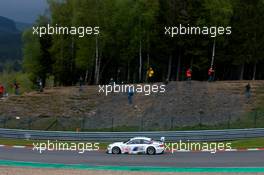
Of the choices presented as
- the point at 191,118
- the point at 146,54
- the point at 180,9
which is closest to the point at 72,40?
the point at 146,54

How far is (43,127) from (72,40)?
19.0 metres

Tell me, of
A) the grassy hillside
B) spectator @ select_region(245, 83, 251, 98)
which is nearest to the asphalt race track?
the grassy hillside

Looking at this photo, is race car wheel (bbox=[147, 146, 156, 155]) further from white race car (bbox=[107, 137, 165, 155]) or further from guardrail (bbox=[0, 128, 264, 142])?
guardrail (bbox=[0, 128, 264, 142])

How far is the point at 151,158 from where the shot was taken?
26844mm

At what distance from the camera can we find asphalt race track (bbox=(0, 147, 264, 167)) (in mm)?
24297

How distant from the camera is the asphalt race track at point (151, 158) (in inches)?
957

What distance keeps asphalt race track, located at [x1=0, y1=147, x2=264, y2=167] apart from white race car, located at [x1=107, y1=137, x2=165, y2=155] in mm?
481

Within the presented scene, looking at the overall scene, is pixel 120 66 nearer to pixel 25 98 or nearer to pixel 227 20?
pixel 227 20

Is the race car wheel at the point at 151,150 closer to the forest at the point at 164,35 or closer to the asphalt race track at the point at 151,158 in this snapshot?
the asphalt race track at the point at 151,158

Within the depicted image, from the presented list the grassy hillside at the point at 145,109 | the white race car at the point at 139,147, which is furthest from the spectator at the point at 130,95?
the white race car at the point at 139,147

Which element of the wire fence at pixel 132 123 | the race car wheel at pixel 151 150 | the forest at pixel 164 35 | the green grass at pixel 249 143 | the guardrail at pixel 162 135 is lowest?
the race car wheel at pixel 151 150

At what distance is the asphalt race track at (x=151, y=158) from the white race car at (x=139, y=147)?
18.9 inches

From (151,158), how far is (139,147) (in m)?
2.28

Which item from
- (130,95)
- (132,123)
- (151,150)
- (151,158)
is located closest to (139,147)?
(151,150)
